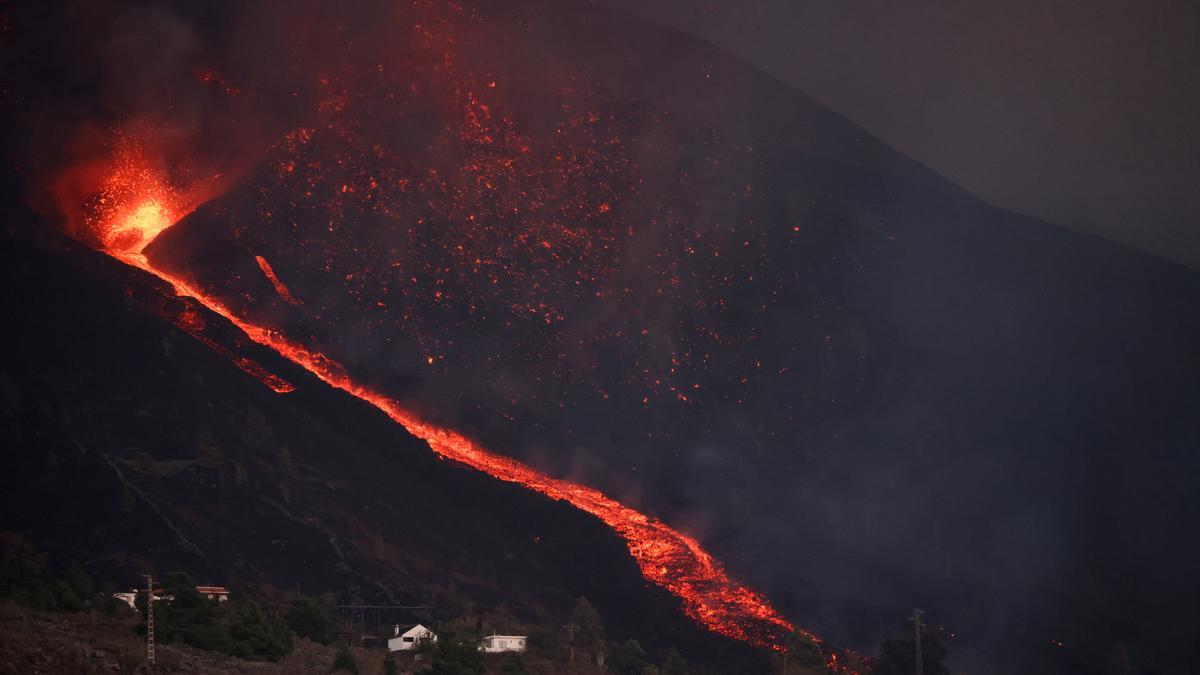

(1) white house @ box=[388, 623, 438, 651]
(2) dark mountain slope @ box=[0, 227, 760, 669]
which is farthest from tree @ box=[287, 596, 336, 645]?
(2) dark mountain slope @ box=[0, 227, 760, 669]

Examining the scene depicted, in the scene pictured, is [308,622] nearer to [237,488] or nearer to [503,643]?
[503,643]

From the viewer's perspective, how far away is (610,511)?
88125mm

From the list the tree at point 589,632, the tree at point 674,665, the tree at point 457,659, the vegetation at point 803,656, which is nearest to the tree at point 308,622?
the tree at point 457,659

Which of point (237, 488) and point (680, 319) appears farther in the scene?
point (237, 488)

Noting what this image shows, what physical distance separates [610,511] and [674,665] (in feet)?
43.1

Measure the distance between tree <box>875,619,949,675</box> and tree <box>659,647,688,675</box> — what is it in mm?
12137

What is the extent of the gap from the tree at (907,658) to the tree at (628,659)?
14.7 meters

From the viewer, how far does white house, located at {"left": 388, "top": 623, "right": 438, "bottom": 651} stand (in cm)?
7400

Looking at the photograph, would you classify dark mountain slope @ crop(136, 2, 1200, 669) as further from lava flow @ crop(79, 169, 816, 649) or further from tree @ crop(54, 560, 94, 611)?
tree @ crop(54, 560, 94, 611)

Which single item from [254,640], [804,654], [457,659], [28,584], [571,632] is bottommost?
Result: [28,584]

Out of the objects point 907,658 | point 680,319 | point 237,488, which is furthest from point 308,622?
point 680,319

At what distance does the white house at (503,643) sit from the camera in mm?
78269

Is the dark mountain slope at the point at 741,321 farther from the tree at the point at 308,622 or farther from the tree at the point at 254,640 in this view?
the tree at the point at 254,640

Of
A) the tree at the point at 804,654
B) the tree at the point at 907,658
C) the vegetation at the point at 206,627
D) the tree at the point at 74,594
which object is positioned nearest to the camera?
the vegetation at the point at 206,627
